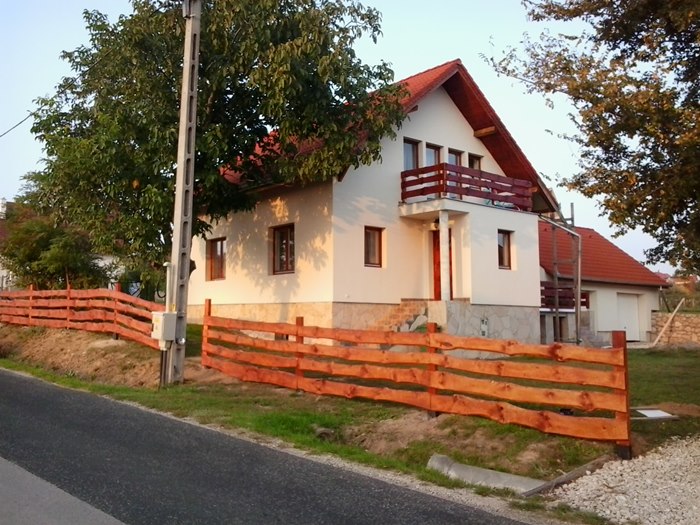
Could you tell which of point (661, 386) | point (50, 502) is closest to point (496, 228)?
point (661, 386)

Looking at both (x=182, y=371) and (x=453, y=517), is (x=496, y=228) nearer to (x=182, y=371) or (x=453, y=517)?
(x=182, y=371)

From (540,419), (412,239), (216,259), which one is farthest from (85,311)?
(540,419)

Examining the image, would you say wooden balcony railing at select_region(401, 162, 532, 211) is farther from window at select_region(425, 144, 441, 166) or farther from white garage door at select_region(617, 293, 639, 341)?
white garage door at select_region(617, 293, 639, 341)

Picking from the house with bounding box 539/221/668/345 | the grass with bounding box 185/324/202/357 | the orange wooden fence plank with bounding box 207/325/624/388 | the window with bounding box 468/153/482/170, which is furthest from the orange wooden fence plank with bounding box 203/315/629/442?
the house with bounding box 539/221/668/345

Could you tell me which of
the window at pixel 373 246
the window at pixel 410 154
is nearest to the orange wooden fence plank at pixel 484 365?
the window at pixel 373 246

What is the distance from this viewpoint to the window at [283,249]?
67.5 feet

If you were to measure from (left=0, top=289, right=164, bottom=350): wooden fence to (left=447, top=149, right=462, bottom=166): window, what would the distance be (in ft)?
35.4

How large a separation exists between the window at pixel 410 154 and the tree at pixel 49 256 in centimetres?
1069

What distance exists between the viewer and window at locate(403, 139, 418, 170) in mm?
21438

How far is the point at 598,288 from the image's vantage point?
96.9 ft

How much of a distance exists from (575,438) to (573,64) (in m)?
4.75

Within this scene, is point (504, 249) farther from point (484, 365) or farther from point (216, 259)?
point (484, 365)

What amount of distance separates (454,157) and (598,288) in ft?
35.2

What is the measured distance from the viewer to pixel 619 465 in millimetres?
7363
